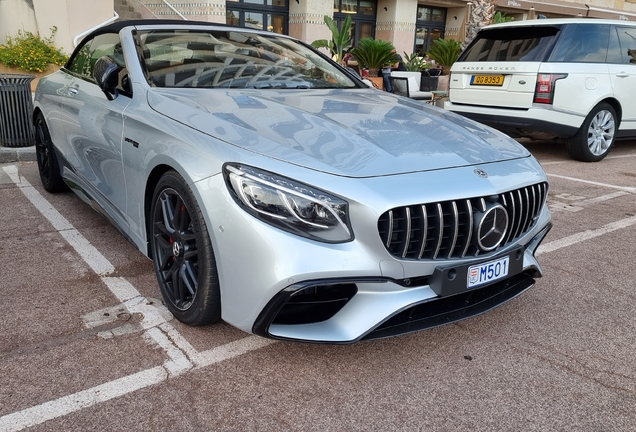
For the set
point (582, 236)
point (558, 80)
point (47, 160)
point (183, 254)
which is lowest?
point (582, 236)

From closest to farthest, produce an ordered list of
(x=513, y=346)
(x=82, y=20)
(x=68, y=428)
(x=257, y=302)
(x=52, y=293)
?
(x=68, y=428) → (x=257, y=302) → (x=513, y=346) → (x=52, y=293) → (x=82, y=20)

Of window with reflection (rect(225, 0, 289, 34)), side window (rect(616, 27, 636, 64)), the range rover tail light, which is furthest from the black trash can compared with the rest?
window with reflection (rect(225, 0, 289, 34))

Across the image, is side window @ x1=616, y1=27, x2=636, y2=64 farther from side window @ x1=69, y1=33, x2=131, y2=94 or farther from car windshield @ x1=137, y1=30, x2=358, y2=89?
side window @ x1=69, y1=33, x2=131, y2=94

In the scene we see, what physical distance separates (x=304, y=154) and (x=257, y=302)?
628 mm

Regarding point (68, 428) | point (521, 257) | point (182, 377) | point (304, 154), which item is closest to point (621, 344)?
point (521, 257)

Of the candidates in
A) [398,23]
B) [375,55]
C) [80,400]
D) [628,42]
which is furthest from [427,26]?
[80,400]

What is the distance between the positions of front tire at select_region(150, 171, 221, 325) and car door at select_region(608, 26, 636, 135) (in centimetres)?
668

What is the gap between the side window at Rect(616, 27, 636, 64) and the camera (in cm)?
758

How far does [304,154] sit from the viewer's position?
92.0 inches

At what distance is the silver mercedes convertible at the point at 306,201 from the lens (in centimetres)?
218

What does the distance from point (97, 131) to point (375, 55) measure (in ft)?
36.9

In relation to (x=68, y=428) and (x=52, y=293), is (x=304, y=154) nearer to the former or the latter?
(x=68, y=428)

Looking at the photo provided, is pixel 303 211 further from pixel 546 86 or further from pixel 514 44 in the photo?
pixel 514 44

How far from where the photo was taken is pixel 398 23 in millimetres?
21281
